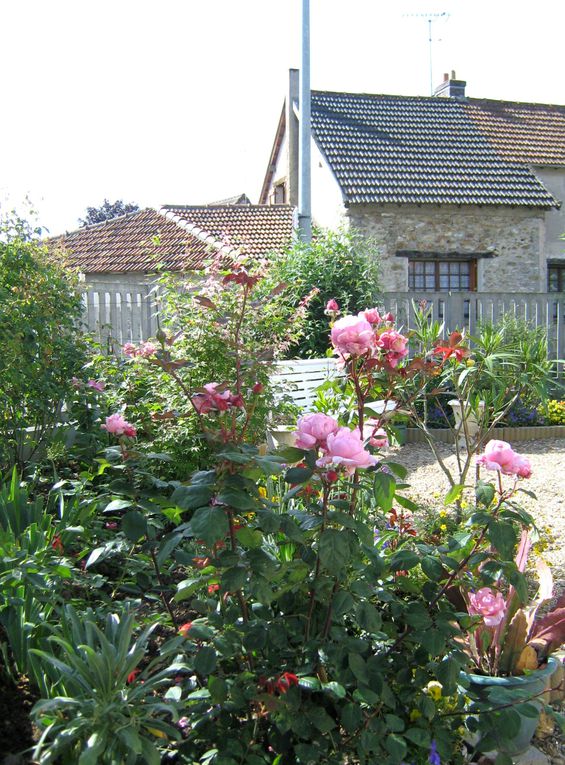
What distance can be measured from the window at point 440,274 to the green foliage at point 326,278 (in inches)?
252

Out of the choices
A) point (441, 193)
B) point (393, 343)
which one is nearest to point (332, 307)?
point (393, 343)

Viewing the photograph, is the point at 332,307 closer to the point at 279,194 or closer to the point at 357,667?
the point at 357,667

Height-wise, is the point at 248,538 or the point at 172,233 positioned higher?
the point at 172,233

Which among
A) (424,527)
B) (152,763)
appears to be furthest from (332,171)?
(152,763)

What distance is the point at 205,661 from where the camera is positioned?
1918 mm

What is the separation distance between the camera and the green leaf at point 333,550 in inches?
73.4

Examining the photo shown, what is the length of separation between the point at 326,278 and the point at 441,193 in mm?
7397

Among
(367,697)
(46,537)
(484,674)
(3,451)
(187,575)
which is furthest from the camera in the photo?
(3,451)

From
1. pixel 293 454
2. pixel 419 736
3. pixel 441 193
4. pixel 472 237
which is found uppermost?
pixel 441 193

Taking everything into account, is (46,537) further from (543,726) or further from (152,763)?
(543,726)

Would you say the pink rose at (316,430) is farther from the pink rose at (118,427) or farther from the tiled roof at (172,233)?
the tiled roof at (172,233)

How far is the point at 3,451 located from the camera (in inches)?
188

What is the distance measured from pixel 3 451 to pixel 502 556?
3.63m

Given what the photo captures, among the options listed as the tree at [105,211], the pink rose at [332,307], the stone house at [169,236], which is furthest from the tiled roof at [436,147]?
the tree at [105,211]
